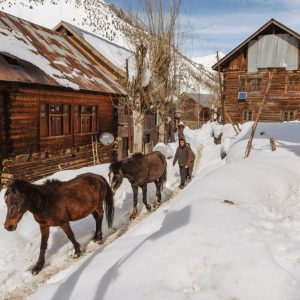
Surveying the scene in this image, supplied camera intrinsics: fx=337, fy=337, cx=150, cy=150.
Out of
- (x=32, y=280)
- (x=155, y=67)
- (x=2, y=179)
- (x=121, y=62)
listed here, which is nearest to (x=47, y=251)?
(x=32, y=280)

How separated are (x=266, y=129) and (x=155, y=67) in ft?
21.9

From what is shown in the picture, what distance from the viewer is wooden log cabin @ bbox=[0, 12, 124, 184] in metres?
12.3

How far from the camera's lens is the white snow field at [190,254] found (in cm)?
360

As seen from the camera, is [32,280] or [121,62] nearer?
[32,280]

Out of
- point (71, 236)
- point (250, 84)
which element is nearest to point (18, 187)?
point (71, 236)

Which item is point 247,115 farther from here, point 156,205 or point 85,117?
point 156,205

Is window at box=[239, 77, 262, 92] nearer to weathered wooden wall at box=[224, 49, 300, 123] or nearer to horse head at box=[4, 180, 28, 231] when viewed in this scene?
weathered wooden wall at box=[224, 49, 300, 123]

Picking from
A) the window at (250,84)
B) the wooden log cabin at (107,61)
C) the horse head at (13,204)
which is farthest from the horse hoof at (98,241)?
the window at (250,84)

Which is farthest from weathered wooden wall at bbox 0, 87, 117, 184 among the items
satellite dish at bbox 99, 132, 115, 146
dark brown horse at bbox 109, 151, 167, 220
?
dark brown horse at bbox 109, 151, 167, 220

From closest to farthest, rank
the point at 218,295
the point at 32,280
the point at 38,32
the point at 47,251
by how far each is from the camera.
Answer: the point at 218,295, the point at 32,280, the point at 47,251, the point at 38,32

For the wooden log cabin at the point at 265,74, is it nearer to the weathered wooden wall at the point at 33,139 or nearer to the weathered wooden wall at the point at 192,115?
the weathered wooden wall at the point at 33,139

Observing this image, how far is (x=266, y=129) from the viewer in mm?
17703

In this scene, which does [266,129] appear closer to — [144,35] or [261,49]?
[144,35]

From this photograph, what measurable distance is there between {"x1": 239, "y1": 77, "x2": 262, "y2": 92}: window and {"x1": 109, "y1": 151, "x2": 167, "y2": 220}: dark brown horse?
19183mm
